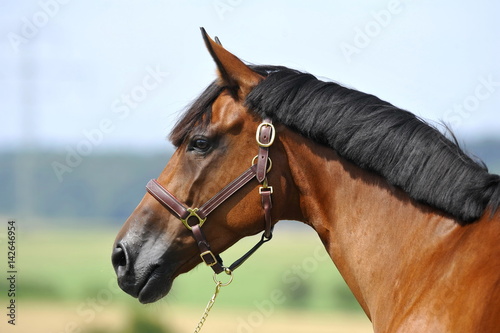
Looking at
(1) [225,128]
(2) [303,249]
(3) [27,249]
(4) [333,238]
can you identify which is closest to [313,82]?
(1) [225,128]

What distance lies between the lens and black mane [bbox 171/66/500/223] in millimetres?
3156

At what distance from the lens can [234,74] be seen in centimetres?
368

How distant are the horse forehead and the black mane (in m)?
0.05

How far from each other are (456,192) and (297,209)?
39.5 inches

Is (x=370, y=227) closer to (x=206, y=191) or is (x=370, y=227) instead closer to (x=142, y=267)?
(x=206, y=191)

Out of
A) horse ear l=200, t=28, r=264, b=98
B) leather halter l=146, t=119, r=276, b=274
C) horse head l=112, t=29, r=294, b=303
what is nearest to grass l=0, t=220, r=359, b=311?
horse head l=112, t=29, r=294, b=303

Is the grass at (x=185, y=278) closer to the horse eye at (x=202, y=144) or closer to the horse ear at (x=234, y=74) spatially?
the horse eye at (x=202, y=144)

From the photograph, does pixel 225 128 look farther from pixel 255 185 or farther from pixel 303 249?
pixel 303 249

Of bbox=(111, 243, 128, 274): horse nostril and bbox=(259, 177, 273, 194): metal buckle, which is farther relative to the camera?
bbox=(111, 243, 128, 274): horse nostril

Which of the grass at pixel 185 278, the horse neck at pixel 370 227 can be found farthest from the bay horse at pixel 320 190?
the grass at pixel 185 278

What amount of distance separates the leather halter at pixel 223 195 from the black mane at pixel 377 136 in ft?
0.52

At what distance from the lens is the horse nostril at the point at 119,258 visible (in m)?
3.67

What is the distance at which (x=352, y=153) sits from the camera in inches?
135

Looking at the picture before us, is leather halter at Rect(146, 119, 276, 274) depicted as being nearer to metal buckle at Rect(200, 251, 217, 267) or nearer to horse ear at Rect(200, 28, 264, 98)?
metal buckle at Rect(200, 251, 217, 267)
